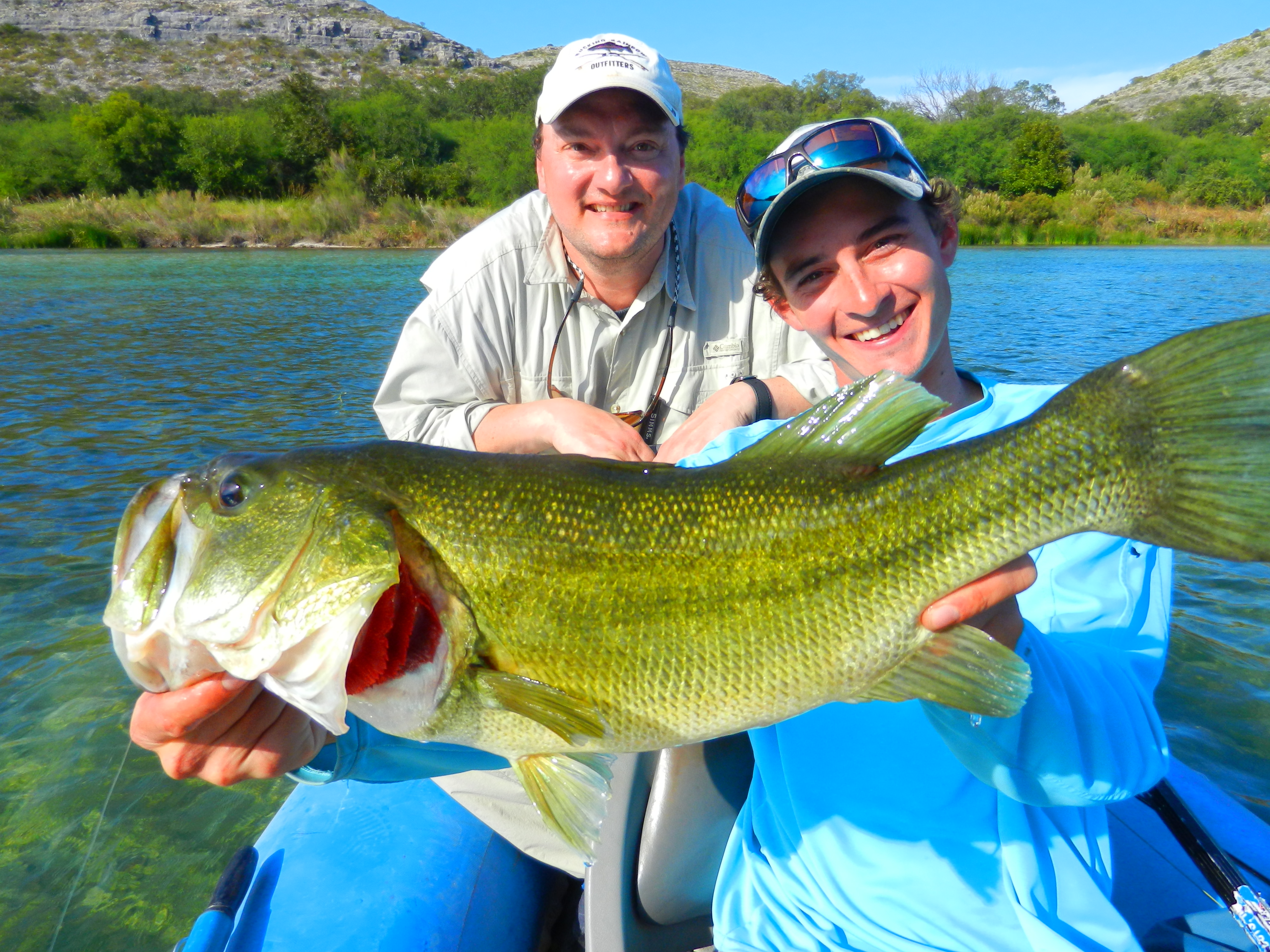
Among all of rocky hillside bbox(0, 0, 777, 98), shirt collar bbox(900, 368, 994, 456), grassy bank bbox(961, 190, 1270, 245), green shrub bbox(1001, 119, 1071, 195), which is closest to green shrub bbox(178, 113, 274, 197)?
rocky hillside bbox(0, 0, 777, 98)

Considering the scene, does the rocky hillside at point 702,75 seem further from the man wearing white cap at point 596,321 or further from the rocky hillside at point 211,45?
the man wearing white cap at point 596,321

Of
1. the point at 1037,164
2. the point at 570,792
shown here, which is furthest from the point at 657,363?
the point at 1037,164

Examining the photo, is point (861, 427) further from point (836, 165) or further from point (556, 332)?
point (556, 332)

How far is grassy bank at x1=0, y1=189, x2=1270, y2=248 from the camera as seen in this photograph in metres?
43.9

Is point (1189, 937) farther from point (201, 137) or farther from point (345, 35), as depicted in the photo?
point (345, 35)

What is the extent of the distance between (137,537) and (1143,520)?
201cm

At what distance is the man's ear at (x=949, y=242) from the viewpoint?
104 inches

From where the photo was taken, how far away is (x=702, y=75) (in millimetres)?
164500

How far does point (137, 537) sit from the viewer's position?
1.64 m

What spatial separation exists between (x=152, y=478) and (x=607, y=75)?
24.5 feet

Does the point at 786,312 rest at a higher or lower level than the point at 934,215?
lower

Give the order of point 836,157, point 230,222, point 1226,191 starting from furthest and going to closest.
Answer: point 1226,191
point 230,222
point 836,157

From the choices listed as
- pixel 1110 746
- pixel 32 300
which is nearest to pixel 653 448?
pixel 1110 746

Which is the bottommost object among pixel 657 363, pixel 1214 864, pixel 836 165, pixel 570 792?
pixel 1214 864
